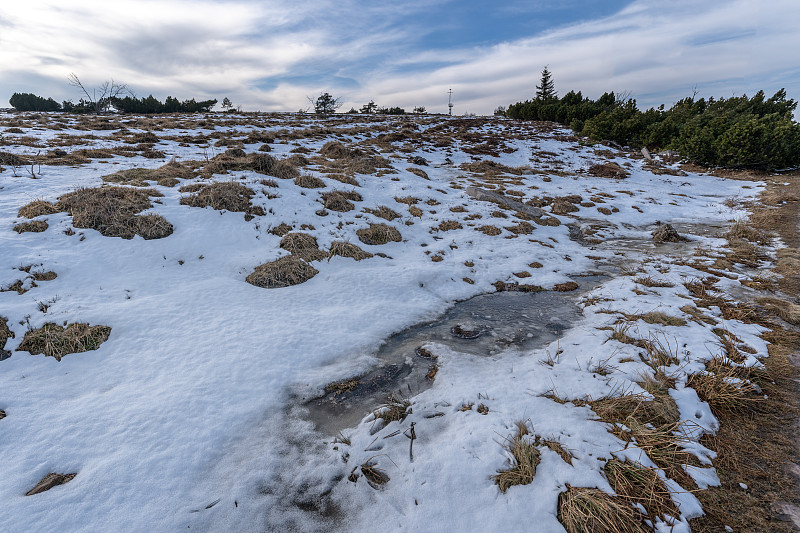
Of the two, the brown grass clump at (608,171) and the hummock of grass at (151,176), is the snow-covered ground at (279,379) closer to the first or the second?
the hummock of grass at (151,176)

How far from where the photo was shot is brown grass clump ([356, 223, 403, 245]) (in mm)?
10781

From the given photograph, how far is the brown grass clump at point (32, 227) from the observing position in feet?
25.6

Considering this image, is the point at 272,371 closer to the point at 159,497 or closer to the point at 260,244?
the point at 159,497

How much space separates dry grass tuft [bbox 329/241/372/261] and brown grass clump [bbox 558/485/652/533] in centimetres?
744

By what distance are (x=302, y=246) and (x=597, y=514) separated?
8469mm

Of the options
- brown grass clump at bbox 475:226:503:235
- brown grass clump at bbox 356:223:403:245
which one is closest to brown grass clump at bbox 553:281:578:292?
brown grass clump at bbox 475:226:503:235

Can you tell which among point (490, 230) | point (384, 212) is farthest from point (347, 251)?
point (490, 230)

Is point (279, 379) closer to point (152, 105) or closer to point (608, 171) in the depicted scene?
point (608, 171)

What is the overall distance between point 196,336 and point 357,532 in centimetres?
443

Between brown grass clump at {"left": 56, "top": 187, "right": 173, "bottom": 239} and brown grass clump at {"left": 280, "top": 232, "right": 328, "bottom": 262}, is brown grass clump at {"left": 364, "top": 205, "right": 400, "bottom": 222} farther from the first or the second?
brown grass clump at {"left": 56, "top": 187, "right": 173, "bottom": 239}

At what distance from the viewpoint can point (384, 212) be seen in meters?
12.7

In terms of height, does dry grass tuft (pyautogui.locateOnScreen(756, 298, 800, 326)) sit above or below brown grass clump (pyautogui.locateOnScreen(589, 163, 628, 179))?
below

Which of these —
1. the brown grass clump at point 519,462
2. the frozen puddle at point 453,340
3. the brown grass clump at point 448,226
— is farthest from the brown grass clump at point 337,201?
the brown grass clump at point 519,462

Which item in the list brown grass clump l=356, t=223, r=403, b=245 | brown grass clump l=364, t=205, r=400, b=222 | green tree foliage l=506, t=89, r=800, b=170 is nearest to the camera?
brown grass clump l=356, t=223, r=403, b=245
